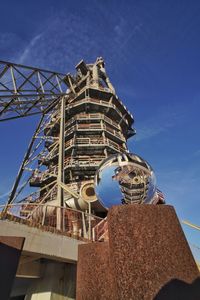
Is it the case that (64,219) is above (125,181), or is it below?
above

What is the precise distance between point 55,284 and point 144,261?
8.90 m

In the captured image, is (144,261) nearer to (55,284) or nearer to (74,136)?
(55,284)

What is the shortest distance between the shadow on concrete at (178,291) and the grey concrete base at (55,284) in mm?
8721

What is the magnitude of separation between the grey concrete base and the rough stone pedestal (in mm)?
7790

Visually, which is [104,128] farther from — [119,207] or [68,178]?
[119,207]

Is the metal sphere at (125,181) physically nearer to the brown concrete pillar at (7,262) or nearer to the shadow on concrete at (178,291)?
the brown concrete pillar at (7,262)

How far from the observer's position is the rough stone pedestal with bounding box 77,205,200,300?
225 centimetres

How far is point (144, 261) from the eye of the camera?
7.80 ft

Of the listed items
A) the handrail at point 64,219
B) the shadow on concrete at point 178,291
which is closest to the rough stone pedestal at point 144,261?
the shadow on concrete at point 178,291

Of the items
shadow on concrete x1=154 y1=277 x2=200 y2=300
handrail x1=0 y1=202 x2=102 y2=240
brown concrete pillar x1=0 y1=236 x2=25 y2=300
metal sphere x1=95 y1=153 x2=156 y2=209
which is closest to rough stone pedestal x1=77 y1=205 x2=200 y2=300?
shadow on concrete x1=154 y1=277 x2=200 y2=300

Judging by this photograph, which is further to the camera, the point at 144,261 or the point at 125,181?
the point at 125,181

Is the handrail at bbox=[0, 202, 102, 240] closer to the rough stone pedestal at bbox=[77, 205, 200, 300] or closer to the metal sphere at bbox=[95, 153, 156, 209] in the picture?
the metal sphere at bbox=[95, 153, 156, 209]

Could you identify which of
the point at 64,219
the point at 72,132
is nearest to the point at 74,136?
the point at 72,132

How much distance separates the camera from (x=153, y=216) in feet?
8.73
